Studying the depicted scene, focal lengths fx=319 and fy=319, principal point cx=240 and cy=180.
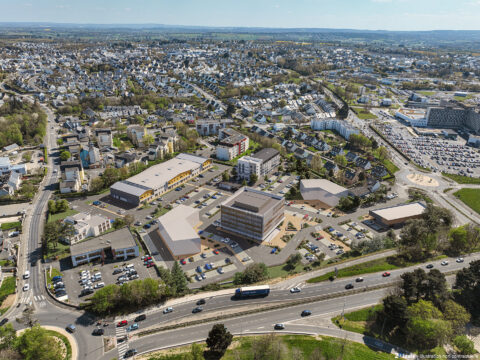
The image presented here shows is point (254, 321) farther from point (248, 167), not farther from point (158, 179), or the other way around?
point (248, 167)

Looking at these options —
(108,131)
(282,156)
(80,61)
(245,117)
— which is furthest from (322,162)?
(80,61)

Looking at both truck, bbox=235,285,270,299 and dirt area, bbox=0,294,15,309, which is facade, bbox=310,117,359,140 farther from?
dirt area, bbox=0,294,15,309

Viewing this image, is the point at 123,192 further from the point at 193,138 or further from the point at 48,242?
the point at 193,138

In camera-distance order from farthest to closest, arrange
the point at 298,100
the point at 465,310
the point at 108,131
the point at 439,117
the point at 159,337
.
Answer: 1. the point at 298,100
2. the point at 439,117
3. the point at 108,131
4. the point at 465,310
5. the point at 159,337

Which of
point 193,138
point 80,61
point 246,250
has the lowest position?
point 246,250

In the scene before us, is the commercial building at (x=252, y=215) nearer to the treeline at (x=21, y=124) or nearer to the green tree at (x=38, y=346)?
the green tree at (x=38, y=346)

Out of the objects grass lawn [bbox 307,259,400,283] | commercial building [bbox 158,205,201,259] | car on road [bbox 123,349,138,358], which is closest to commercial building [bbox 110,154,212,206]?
commercial building [bbox 158,205,201,259]

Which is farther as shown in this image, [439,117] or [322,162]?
[439,117]
